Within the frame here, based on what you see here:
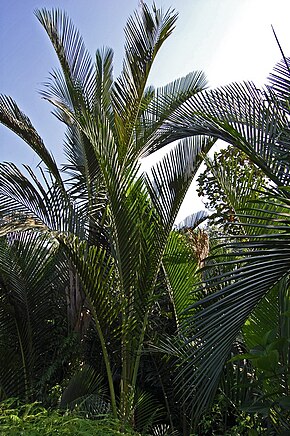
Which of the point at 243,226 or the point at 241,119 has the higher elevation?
the point at 241,119

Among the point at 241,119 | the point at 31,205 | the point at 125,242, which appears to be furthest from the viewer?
the point at 31,205

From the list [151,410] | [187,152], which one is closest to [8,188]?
[187,152]

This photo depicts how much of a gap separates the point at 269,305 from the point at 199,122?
1.29 metres

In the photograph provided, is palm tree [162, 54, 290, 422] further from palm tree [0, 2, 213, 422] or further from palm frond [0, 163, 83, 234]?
palm frond [0, 163, 83, 234]

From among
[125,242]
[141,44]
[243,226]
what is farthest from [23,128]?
[243,226]

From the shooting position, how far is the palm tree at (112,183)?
4.14m

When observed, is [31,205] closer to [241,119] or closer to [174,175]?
[174,175]

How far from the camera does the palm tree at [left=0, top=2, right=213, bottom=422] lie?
4.14 metres

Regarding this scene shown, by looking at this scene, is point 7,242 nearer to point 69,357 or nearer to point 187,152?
point 69,357

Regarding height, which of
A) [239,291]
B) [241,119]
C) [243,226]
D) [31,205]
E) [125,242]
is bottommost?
[239,291]

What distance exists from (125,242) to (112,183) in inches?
19.6

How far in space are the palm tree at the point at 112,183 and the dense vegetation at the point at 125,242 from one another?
0.05 ft

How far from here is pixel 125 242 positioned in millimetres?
4172

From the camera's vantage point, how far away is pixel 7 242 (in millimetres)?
5586
